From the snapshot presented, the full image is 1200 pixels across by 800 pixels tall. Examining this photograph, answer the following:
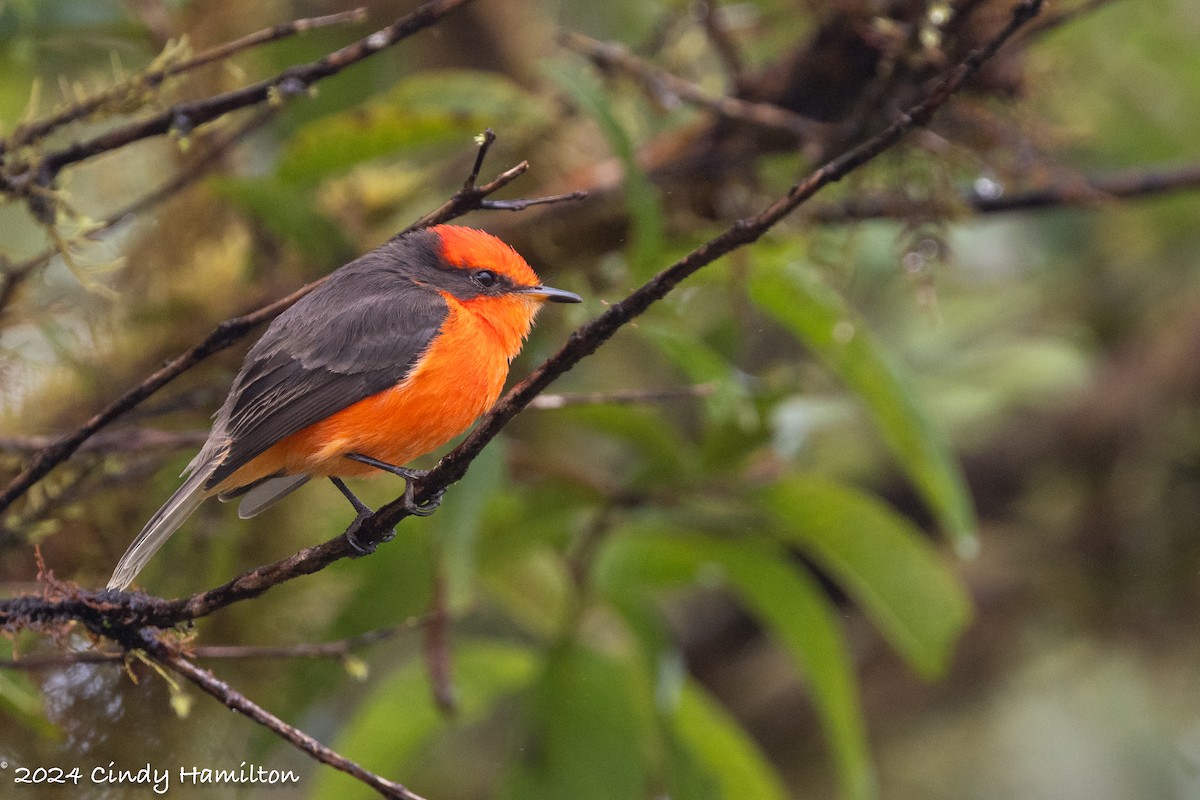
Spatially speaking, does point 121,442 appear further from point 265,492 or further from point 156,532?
point 156,532

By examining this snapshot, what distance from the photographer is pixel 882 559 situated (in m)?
3.08

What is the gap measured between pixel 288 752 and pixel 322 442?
83.8 inches

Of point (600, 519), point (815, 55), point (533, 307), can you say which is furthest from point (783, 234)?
point (533, 307)

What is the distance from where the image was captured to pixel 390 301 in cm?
199

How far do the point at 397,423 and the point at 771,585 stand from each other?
1536mm

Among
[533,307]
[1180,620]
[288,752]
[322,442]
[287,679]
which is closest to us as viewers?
[322,442]

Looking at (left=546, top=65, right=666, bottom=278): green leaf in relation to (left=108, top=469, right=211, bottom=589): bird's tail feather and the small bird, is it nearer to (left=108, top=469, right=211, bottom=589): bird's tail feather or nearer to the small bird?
the small bird

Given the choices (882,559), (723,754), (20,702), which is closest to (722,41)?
(882,559)

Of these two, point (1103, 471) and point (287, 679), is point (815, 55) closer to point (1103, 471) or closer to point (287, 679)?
point (287, 679)

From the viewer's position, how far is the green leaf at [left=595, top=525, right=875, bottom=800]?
10.2ft

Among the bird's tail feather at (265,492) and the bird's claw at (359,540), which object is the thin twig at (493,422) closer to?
the bird's claw at (359,540)

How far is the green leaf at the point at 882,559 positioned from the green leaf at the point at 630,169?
742 mm

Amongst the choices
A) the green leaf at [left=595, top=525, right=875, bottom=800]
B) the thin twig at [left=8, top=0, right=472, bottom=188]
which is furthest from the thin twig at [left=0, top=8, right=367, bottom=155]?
the green leaf at [left=595, top=525, right=875, bottom=800]

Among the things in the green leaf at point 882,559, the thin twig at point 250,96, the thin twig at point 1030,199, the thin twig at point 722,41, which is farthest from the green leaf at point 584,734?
the thin twig at point 250,96
